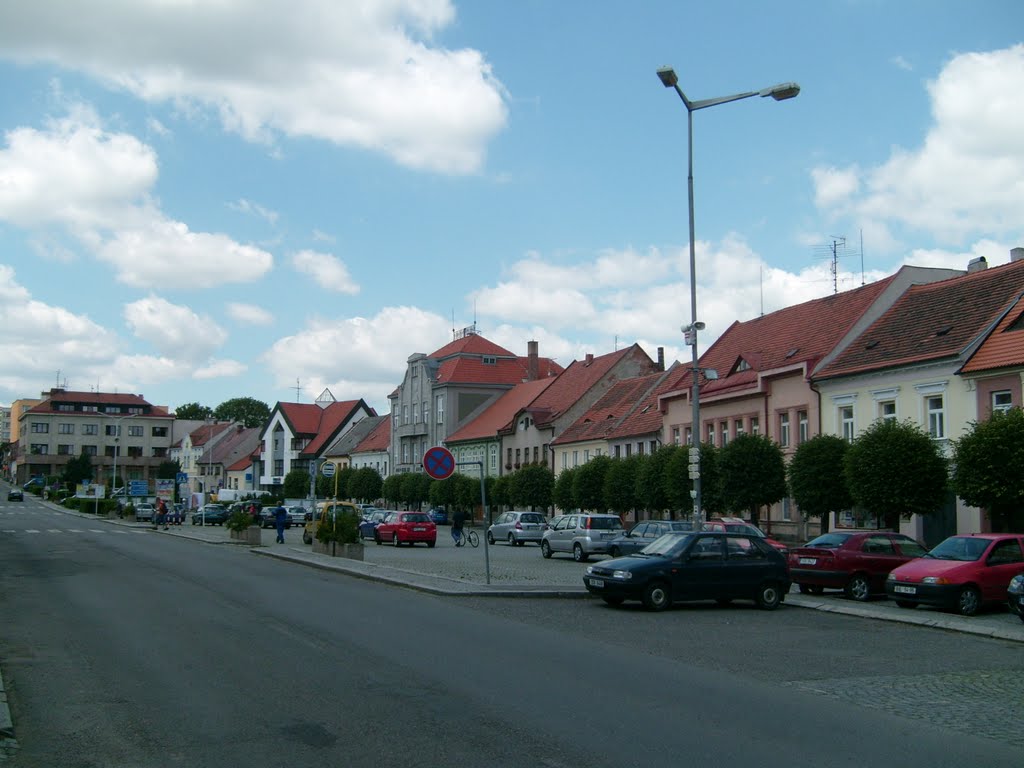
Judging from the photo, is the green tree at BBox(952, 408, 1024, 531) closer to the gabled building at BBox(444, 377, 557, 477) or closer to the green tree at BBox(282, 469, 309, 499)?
the gabled building at BBox(444, 377, 557, 477)

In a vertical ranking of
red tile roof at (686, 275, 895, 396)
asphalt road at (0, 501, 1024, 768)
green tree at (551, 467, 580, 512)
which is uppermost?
red tile roof at (686, 275, 895, 396)

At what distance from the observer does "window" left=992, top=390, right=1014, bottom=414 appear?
3177 centimetres

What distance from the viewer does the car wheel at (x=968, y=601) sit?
19547mm

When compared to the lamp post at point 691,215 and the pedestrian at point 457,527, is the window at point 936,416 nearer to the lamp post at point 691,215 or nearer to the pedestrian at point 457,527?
the lamp post at point 691,215

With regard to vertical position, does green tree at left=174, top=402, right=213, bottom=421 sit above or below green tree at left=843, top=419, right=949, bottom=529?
above

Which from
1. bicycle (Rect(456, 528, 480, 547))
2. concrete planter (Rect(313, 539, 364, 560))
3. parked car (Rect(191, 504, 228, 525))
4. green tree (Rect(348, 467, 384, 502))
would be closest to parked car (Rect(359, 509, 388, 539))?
bicycle (Rect(456, 528, 480, 547))

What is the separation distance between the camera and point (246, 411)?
167 metres

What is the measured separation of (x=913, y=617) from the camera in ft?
62.7

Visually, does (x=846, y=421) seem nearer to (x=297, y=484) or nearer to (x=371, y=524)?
(x=371, y=524)

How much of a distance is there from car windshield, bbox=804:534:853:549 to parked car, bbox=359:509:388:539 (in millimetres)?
29644

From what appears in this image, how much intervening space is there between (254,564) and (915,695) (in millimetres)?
22623

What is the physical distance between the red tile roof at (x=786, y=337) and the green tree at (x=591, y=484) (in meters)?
6.89

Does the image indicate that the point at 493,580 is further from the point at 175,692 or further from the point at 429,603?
the point at 175,692

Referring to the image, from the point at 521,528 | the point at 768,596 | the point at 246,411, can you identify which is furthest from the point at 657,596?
the point at 246,411
